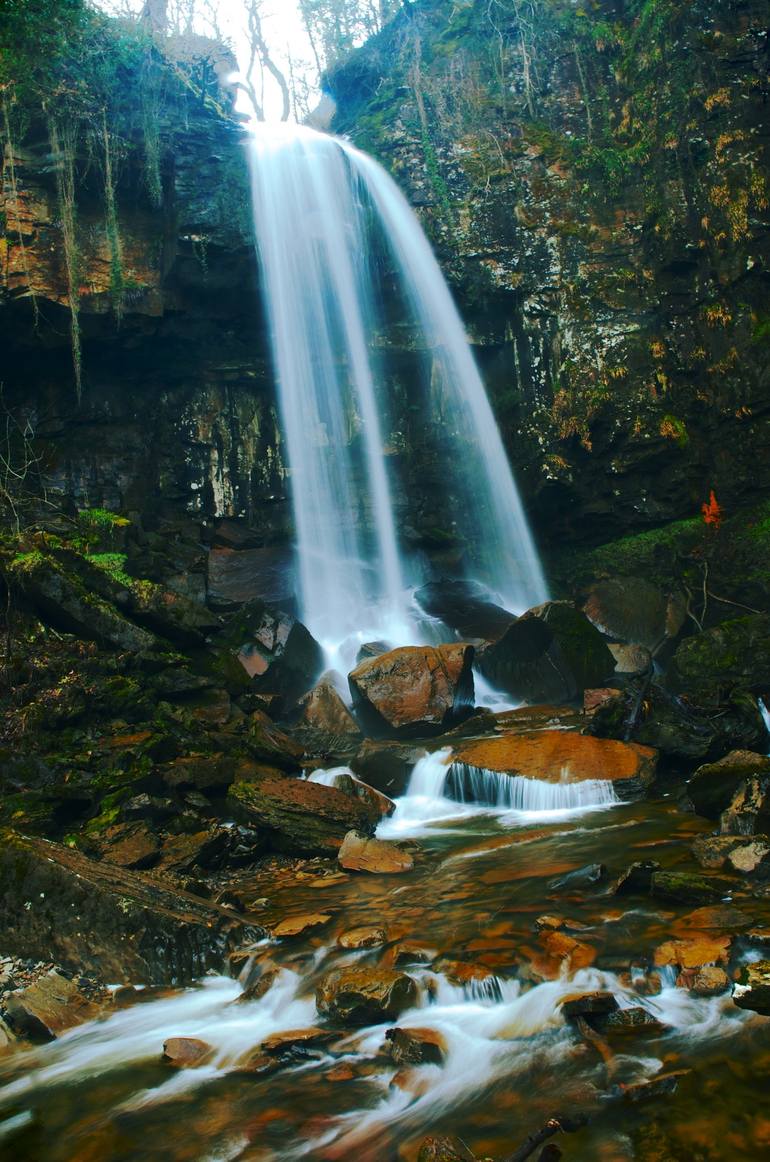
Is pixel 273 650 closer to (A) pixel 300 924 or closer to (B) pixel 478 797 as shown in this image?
(B) pixel 478 797

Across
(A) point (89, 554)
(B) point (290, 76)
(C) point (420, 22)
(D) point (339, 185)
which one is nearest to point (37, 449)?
(A) point (89, 554)

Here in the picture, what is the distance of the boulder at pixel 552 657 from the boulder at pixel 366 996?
8144mm

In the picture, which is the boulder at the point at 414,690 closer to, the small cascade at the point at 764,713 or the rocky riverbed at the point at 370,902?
the rocky riverbed at the point at 370,902

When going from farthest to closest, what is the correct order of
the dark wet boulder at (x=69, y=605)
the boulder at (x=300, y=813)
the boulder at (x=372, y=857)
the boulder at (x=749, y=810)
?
1. the dark wet boulder at (x=69, y=605)
2. the boulder at (x=300, y=813)
3. the boulder at (x=372, y=857)
4. the boulder at (x=749, y=810)

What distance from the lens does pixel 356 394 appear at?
60.0 feet

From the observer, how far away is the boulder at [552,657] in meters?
11.9

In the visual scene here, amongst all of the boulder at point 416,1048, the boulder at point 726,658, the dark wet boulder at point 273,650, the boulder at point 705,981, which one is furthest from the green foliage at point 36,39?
the boulder at point 705,981

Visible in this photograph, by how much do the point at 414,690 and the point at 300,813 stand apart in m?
3.76

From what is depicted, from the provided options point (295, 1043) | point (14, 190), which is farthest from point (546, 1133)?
point (14, 190)

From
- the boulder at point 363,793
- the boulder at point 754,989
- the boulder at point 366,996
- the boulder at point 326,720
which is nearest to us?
the boulder at point 754,989

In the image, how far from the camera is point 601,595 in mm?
15898

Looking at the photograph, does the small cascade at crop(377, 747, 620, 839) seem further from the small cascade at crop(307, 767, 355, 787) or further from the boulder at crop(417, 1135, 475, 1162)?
the boulder at crop(417, 1135, 475, 1162)

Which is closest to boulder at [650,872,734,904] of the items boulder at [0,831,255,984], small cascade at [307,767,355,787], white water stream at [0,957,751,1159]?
white water stream at [0,957,751,1159]

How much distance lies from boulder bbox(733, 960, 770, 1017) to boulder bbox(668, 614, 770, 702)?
23.4 feet
